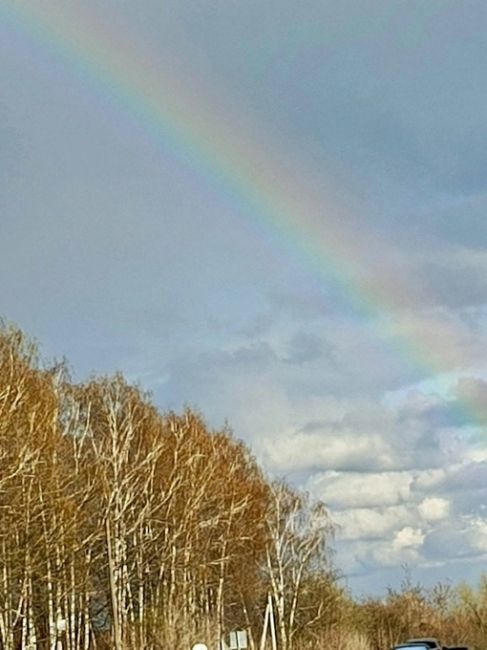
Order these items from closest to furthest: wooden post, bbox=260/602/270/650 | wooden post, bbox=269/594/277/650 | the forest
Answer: the forest < wooden post, bbox=260/602/270/650 < wooden post, bbox=269/594/277/650

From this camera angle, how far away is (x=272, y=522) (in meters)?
84.6

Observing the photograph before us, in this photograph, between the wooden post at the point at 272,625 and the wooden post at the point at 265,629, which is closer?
the wooden post at the point at 265,629

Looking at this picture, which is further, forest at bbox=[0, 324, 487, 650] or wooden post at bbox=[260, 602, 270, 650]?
wooden post at bbox=[260, 602, 270, 650]

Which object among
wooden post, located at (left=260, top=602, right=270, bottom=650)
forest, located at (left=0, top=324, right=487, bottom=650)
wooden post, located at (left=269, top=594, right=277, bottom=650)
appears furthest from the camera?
wooden post, located at (left=269, top=594, right=277, bottom=650)

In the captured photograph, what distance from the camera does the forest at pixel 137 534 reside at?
159ft

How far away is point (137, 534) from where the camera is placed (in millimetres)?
63469

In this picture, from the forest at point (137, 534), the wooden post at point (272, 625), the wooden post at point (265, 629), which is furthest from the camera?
the wooden post at point (272, 625)

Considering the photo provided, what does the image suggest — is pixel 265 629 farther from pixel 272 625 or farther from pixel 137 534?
pixel 137 534

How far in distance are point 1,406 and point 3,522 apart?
4.30 metres

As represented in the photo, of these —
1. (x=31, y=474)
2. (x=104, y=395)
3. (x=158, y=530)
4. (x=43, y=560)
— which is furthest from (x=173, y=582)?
(x=31, y=474)

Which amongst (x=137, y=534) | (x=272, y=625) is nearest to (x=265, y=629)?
(x=272, y=625)

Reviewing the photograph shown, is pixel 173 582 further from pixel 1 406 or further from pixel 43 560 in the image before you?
pixel 1 406

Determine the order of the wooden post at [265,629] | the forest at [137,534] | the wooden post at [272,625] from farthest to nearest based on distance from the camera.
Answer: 1. the wooden post at [272,625]
2. the wooden post at [265,629]
3. the forest at [137,534]

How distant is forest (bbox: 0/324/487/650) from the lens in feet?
159
